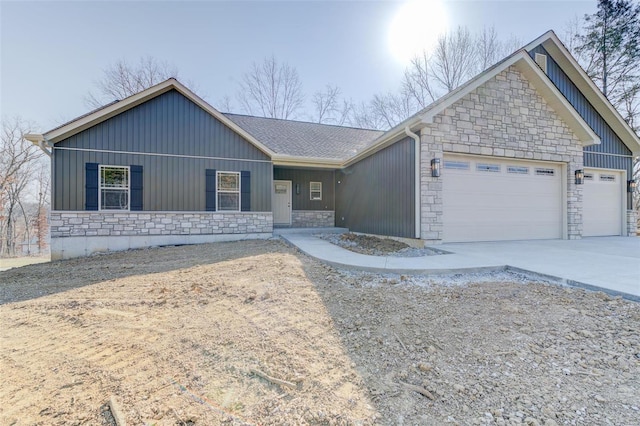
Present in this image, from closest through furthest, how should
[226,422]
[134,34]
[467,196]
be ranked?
[226,422]
[467,196]
[134,34]

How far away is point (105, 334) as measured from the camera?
2.82 m

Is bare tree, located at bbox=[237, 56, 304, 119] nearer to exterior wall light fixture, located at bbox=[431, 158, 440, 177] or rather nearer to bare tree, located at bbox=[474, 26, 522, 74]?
bare tree, located at bbox=[474, 26, 522, 74]

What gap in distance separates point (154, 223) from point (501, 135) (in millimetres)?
10047

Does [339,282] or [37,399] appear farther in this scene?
[339,282]

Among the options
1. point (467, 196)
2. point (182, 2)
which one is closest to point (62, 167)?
point (182, 2)

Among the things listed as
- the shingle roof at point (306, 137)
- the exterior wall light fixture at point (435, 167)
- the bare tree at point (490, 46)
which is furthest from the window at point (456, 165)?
the bare tree at point (490, 46)

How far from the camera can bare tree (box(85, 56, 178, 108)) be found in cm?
1725

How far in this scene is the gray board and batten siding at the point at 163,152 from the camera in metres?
7.78

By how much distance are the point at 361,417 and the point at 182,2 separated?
1131cm

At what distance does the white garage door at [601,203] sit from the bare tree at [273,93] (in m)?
16.5

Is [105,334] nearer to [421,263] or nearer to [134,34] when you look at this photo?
[421,263]

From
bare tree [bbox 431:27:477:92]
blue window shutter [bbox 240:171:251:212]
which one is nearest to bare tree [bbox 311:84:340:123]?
bare tree [bbox 431:27:477:92]

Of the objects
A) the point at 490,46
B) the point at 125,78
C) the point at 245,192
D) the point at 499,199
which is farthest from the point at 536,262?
the point at 125,78

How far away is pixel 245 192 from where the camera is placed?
921cm
